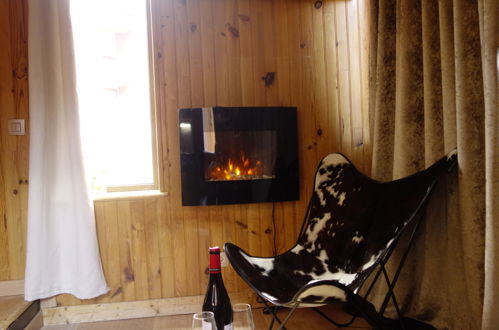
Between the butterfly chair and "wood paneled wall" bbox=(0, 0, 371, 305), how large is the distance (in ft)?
1.39

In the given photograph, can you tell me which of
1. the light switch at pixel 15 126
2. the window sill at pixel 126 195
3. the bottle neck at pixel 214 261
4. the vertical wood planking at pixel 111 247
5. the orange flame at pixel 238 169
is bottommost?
the vertical wood planking at pixel 111 247

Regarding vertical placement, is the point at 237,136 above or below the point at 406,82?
below

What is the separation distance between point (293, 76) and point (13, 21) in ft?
5.71

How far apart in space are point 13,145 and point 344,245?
2000 mm

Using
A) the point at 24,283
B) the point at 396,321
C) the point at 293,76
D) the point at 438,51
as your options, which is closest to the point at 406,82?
the point at 438,51

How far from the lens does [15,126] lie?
2.50 metres

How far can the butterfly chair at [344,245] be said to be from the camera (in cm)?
176

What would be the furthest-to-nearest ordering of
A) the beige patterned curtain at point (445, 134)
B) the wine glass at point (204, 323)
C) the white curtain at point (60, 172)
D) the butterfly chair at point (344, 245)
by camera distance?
the white curtain at point (60, 172) < the butterfly chair at point (344, 245) < the beige patterned curtain at point (445, 134) < the wine glass at point (204, 323)

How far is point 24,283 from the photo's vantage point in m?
2.51

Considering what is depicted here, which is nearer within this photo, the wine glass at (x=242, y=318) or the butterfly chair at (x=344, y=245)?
the wine glass at (x=242, y=318)

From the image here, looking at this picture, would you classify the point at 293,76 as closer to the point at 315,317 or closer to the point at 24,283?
the point at 315,317

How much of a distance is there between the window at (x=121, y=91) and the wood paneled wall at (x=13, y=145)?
15.1 inches

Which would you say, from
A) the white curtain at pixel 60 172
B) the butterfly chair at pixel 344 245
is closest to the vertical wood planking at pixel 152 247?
the white curtain at pixel 60 172

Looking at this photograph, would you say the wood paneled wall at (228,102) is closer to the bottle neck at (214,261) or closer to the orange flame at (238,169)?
the orange flame at (238,169)
